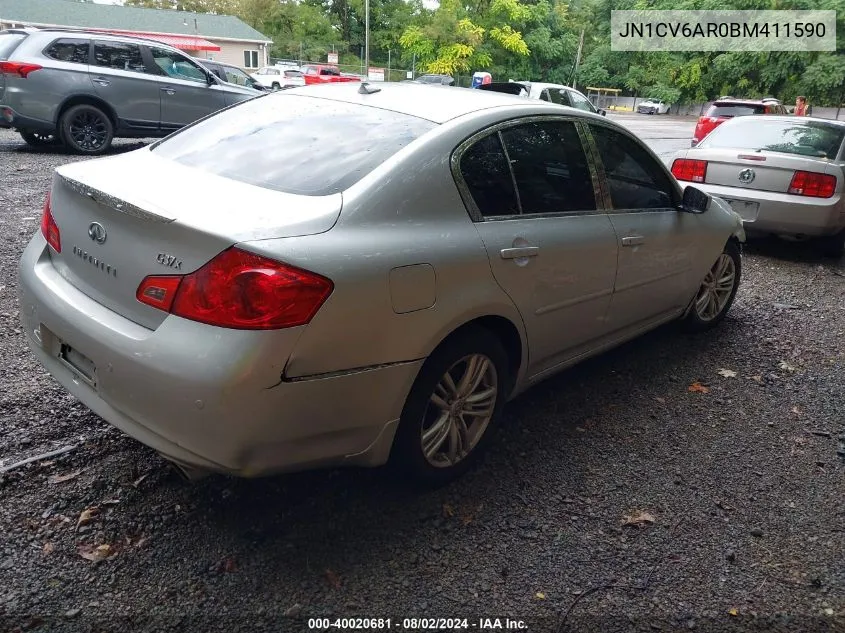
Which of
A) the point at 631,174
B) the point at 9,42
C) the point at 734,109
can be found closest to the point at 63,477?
the point at 631,174

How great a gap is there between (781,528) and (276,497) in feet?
6.94

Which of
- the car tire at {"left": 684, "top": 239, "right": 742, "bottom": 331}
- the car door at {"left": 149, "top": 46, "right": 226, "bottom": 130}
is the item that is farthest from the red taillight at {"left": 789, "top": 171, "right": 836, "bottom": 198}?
the car door at {"left": 149, "top": 46, "right": 226, "bottom": 130}

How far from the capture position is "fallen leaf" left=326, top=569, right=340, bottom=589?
7.67 feet

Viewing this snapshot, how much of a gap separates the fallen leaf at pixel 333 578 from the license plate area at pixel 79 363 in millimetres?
1060

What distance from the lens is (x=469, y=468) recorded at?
A: 9.91 ft

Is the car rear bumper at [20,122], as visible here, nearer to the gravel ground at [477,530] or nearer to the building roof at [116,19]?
the gravel ground at [477,530]

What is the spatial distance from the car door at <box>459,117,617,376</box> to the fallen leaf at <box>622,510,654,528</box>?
2.57ft

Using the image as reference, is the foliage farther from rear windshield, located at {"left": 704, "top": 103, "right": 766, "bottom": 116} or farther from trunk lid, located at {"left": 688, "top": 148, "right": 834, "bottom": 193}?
trunk lid, located at {"left": 688, "top": 148, "right": 834, "bottom": 193}

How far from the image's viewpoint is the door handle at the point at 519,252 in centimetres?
283

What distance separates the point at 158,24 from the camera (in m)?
49.7

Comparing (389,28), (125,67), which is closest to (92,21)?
(389,28)

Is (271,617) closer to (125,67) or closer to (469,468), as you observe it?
(469,468)

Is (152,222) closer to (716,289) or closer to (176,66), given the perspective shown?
(716,289)

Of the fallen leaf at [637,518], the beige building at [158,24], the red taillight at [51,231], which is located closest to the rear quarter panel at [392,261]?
the fallen leaf at [637,518]
